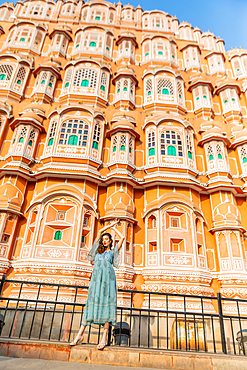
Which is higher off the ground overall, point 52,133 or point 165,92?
point 165,92

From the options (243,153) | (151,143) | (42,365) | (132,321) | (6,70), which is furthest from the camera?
(6,70)

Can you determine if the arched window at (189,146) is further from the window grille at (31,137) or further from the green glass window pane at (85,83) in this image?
the window grille at (31,137)

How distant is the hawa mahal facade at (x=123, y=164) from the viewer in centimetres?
1125

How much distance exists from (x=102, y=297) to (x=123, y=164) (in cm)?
919

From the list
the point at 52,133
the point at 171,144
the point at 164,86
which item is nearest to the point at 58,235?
the point at 52,133

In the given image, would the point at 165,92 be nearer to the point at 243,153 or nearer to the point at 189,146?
the point at 189,146

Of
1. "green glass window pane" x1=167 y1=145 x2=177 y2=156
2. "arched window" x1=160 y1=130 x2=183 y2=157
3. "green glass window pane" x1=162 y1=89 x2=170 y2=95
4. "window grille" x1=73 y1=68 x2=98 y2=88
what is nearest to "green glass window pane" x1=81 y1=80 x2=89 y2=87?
"window grille" x1=73 y1=68 x2=98 y2=88

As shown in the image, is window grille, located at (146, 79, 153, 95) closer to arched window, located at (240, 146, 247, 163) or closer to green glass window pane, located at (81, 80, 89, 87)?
green glass window pane, located at (81, 80, 89, 87)

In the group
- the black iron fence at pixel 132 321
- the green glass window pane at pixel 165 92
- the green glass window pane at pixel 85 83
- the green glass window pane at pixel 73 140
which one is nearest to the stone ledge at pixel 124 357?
the black iron fence at pixel 132 321

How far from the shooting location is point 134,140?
1481 cm

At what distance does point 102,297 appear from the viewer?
4.69 metres

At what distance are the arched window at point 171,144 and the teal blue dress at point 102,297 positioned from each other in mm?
10076

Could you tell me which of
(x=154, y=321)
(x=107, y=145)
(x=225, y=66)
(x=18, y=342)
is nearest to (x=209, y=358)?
(x=18, y=342)

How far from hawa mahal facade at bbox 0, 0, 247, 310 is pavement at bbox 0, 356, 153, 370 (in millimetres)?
6478
